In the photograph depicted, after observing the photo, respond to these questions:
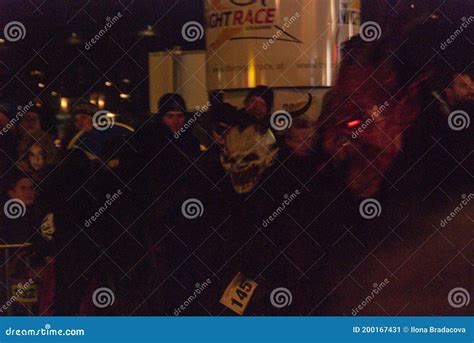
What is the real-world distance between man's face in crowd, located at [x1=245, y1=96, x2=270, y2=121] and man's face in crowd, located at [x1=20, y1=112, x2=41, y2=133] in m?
1.05

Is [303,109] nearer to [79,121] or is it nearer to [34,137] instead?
[79,121]

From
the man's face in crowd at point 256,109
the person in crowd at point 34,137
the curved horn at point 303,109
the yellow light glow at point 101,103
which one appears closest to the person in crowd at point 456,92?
the curved horn at point 303,109

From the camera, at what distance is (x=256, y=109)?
4016 millimetres

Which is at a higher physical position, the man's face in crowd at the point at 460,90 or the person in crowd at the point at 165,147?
the man's face in crowd at the point at 460,90

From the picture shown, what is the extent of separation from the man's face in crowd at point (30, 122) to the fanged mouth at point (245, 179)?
1.00 meters

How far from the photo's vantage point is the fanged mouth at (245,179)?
4066 millimetres

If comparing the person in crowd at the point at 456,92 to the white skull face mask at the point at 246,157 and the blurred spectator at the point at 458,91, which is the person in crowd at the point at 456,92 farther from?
the white skull face mask at the point at 246,157

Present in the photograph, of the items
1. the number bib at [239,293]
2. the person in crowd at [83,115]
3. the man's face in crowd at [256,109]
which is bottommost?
the number bib at [239,293]

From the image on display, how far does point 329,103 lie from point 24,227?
64.6 inches

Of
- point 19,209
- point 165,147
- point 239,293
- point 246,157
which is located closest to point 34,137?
point 19,209

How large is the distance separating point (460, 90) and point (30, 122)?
212cm

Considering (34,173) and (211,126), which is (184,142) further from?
(34,173)

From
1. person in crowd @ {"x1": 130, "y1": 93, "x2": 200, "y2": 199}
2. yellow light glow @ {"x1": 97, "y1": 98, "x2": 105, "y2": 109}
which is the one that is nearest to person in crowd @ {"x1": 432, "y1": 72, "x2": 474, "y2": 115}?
person in crowd @ {"x1": 130, "y1": 93, "x2": 200, "y2": 199}
